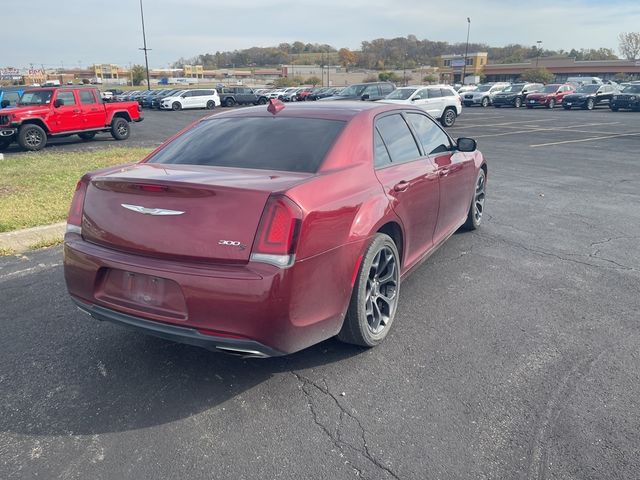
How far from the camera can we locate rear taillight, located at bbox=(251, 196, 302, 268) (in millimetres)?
2625

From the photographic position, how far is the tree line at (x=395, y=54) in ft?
412

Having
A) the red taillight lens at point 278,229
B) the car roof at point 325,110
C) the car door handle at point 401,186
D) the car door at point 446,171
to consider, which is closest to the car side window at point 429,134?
the car door at point 446,171

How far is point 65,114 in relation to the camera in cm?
1543

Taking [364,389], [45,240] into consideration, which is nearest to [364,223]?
[364,389]

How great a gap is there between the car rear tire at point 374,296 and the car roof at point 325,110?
102cm

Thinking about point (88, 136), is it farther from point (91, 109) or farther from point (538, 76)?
point (538, 76)

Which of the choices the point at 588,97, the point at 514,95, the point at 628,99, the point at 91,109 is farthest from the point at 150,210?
the point at 514,95

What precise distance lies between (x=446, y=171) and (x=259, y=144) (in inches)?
75.1

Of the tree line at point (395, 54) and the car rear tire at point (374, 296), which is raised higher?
the tree line at point (395, 54)

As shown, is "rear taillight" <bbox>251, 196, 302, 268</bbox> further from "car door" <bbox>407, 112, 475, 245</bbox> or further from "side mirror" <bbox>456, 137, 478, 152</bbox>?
"side mirror" <bbox>456, 137, 478, 152</bbox>

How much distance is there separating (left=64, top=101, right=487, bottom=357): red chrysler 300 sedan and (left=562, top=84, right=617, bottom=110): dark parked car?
3422 centimetres

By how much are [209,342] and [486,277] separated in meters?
2.96

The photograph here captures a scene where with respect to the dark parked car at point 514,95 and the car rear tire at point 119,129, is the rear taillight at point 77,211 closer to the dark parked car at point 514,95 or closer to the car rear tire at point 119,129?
the car rear tire at point 119,129

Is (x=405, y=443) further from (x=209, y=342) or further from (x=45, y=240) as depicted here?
(x=45, y=240)
